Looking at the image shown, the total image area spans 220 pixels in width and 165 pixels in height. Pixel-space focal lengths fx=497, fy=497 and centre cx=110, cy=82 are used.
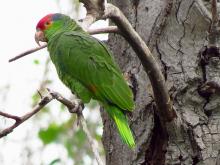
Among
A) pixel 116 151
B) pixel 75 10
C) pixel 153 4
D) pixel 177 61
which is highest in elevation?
pixel 153 4

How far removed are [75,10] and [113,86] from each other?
115 inches

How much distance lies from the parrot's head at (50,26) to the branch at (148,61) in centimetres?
98

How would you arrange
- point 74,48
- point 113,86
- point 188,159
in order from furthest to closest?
point 74,48 → point 113,86 → point 188,159

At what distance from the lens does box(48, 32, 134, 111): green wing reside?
7.26ft

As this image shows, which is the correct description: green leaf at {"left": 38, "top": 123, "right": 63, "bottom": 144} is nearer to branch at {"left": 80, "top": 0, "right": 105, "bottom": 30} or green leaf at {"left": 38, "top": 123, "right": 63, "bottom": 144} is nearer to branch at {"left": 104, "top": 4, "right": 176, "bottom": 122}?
branch at {"left": 104, "top": 4, "right": 176, "bottom": 122}

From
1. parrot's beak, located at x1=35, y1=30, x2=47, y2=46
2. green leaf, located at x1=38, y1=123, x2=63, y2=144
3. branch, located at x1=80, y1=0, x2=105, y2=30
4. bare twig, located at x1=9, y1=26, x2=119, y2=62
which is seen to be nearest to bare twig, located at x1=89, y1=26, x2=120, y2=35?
bare twig, located at x1=9, y1=26, x2=119, y2=62

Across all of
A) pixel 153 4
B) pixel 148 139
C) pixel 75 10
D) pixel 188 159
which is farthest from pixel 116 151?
pixel 75 10

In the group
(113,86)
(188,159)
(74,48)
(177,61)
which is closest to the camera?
(188,159)

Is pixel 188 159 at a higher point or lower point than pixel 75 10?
higher

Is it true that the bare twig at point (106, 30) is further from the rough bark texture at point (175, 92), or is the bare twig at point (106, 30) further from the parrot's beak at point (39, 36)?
the parrot's beak at point (39, 36)

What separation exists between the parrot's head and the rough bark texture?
60 cm

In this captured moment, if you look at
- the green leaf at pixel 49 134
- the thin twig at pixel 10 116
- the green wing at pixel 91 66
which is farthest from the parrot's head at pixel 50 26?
the green leaf at pixel 49 134

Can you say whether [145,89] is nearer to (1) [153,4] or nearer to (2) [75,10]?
(1) [153,4]

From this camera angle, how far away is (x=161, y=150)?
2000mm
